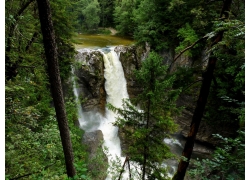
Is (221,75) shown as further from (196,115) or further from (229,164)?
(229,164)

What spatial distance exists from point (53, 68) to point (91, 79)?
11.5m

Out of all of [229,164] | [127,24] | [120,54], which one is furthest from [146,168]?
[127,24]

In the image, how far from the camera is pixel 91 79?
1573cm

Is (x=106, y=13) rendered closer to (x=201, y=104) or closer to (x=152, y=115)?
(x=152, y=115)

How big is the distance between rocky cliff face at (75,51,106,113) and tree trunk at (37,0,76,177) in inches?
412

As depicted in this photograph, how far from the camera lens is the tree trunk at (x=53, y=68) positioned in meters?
3.78

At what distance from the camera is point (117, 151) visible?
44.8 feet

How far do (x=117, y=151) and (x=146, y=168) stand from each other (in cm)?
712

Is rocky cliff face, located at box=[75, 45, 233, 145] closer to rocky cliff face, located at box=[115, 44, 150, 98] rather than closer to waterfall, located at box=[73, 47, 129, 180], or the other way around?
rocky cliff face, located at box=[115, 44, 150, 98]

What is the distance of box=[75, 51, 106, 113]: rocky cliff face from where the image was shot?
15531 mm

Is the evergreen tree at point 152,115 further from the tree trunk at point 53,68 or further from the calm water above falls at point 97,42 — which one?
the calm water above falls at point 97,42

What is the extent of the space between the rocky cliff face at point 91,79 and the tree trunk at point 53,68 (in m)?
10.5

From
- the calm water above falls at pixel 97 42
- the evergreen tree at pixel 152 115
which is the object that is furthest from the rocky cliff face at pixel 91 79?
the evergreen tree at pixel 152 115

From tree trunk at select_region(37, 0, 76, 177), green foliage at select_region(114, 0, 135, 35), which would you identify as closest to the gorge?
tree trunk at select_region(37, 0, 76, 177)
